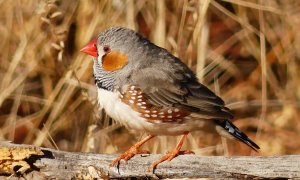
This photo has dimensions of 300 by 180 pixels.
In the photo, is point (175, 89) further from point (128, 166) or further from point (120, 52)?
point (128, 166)

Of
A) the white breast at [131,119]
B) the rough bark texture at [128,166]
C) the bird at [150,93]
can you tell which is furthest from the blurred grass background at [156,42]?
the rough bark texture at [128,166]

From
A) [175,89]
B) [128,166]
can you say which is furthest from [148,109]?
[128,166]

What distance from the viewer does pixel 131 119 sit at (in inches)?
163

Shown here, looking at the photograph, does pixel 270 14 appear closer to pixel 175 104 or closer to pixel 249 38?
pixel 249 38

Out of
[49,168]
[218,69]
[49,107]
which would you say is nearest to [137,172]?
[49,168]

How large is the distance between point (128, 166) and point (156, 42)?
6.41ft

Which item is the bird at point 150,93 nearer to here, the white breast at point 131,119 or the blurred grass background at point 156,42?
the white breast at point 131,119

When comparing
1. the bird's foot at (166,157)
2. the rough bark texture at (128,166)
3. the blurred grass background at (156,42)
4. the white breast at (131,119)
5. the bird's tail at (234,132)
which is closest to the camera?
the rough bark texture at (128,166)

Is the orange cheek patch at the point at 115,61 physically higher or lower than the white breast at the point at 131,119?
higher

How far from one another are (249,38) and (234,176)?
293 cm

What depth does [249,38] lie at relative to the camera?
6.58m

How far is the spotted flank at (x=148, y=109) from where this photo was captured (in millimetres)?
4137

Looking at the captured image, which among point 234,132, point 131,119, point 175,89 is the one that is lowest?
point 131,119

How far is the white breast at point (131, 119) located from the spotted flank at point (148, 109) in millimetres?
25
